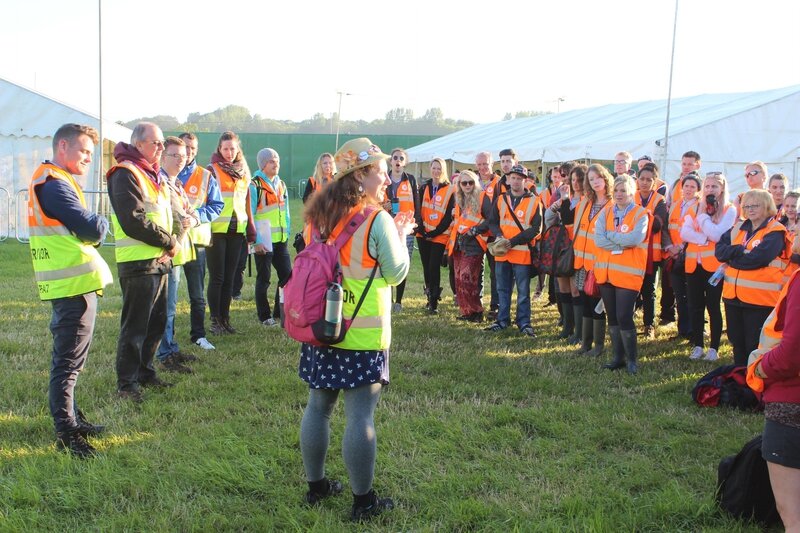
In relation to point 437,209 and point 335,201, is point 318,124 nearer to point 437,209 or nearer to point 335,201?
point 437,209

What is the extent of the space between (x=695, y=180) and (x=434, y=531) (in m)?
5.65

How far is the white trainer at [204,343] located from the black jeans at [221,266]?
0.54 metres

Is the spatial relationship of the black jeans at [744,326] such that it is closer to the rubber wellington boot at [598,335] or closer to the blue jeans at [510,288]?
the rubber wellington boot at [598,335]

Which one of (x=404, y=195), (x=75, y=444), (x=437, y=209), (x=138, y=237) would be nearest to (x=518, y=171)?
(x=437, y=209)

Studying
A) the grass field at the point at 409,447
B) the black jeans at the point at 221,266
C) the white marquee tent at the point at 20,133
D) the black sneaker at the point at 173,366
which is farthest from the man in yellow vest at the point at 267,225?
the white marquee tent at the point at 20,133

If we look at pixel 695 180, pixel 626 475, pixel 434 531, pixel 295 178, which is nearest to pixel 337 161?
pixel 434 531

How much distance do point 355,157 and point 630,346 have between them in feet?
13.9

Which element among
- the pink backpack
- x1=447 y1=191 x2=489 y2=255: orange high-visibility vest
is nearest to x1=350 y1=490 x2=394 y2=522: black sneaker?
the pink backpack

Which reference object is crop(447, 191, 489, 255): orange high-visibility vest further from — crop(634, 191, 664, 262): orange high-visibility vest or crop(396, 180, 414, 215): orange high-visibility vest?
crop(634, 191, 664, 262): orange high-visibility vest

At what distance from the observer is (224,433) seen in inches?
189

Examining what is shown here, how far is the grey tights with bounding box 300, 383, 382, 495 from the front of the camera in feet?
11.3

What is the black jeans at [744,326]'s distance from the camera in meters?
5.88

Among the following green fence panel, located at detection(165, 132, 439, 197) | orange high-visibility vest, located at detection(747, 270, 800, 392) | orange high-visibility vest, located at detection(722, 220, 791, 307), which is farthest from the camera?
green fence panel, located at detection(165, 132, 439, 197)

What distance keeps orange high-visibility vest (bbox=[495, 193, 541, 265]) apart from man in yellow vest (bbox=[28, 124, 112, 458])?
16.7 ft
